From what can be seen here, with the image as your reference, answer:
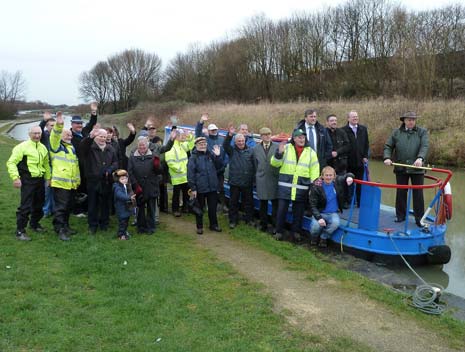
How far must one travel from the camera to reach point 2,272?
554 cm

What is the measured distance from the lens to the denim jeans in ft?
23.2

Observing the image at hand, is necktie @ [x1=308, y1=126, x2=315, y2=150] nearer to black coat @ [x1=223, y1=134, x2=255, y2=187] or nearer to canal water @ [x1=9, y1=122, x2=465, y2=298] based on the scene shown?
black coat @ [x1=223, y1=134, x2=255, y2=187]

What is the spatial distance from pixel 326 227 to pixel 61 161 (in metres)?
4.49

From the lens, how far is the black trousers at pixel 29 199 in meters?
6.76

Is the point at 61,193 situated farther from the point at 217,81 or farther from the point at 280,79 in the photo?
the point at 217,81

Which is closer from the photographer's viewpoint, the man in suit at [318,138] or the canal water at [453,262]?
the canal water at [453,262]

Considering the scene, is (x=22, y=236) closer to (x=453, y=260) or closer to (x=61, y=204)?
(x=61, y=204)

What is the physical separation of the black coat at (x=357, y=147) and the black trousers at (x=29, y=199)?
5.57m

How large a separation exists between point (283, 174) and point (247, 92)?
44.0 m

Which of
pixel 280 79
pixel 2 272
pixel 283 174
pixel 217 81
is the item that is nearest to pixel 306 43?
pixel 280 79

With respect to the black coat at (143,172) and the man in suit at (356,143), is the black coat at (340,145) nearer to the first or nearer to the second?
the man in suit at (356,143)

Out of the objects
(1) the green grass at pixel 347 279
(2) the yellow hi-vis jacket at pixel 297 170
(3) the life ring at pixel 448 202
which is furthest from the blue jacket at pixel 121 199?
(3) the life ring at pixel 448 202

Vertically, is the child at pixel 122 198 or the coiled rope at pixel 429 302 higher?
the child at pixel 122 198

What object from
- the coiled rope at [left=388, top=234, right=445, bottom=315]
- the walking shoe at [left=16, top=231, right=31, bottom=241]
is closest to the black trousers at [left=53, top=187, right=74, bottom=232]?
the walking shoe at [left=16, top=231, right=31, bottom=241]
